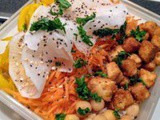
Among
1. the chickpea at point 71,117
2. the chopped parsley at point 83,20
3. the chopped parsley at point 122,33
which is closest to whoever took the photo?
the chickpea at point 71,117

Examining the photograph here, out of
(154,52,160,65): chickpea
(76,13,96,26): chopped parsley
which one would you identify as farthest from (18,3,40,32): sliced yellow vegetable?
(154,52,160,65): chickpea

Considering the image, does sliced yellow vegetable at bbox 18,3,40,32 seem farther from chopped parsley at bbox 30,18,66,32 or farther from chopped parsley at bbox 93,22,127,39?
chopped parsley at bbox 93,22,127,39

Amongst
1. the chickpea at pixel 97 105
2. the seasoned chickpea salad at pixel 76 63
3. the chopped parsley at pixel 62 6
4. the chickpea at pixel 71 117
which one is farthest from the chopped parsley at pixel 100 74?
the chopped parsley at pixel 62 6

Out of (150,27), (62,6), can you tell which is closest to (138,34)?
(150,27)

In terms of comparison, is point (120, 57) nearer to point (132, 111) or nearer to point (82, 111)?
point (132, 111)

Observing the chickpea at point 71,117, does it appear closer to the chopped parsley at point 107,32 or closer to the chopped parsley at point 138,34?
the chopped parsley at point 107,32

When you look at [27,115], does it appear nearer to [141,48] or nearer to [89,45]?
[89,45]

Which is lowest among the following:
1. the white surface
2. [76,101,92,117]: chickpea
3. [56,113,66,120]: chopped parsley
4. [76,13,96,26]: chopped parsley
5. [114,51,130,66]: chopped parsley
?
the white surface
